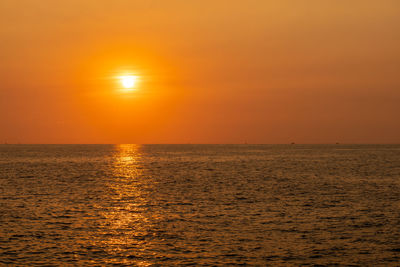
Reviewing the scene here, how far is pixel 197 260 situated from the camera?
29.1 m

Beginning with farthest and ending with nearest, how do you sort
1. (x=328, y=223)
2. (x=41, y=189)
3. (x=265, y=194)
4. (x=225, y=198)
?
(x=41, y=189)
(x=265, y=194)
(x=225, y=198)
(x=328, y=223)

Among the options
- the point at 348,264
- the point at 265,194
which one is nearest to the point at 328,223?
the point at 348,264

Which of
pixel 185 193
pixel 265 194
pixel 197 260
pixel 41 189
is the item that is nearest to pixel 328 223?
pixel 197 260

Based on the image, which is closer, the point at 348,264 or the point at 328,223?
the point at 348,264

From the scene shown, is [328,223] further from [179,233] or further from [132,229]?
[132,229]

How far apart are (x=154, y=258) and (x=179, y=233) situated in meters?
7.57

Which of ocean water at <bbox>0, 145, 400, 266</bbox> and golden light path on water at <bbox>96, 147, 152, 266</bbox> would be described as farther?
golden light path on water at <bbox>96, 147, 152, 266</bbox>

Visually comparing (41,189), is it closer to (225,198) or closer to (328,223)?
(225,198)

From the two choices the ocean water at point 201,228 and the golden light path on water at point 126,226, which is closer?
the ocean water at point 201,228

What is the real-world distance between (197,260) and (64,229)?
15124mm

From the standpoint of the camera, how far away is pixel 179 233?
37.1 meters

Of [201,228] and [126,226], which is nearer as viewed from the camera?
[201,228]

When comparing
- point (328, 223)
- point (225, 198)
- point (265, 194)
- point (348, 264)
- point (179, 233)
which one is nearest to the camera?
point (348, 264)

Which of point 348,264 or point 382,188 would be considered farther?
point 382,188
